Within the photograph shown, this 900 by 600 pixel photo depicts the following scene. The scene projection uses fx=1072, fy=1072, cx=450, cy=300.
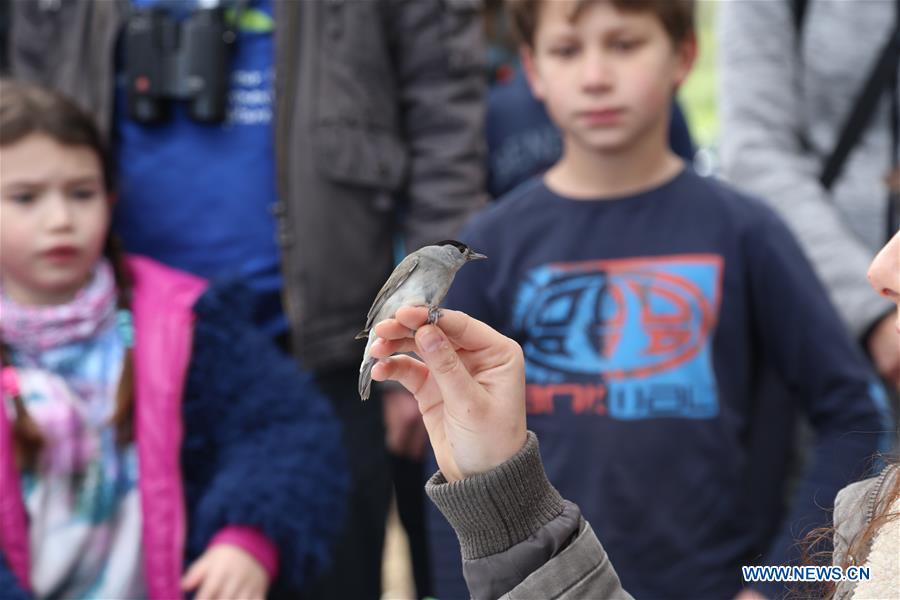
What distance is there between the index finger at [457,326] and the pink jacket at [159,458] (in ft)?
3.76

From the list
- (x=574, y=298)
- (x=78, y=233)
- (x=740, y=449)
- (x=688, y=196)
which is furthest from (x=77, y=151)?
(x=740, y=449)

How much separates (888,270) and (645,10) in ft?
4.10

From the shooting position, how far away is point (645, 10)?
234 cm

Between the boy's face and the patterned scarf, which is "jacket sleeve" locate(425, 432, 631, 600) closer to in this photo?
the boy's face

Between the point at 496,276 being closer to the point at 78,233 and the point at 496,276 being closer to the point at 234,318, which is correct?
the point at 234,318

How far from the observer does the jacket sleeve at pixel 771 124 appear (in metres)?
2.53

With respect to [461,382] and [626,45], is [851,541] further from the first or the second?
[626,45]

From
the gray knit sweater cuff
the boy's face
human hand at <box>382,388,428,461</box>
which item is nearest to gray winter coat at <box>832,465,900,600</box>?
the gray knit sweater cuff

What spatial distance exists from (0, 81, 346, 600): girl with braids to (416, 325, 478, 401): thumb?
1.11m

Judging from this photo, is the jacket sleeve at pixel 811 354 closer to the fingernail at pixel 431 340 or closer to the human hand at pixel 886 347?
the human hand at pixel 886 347

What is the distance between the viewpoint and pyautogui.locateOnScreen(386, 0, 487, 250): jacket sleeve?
9.14 ft

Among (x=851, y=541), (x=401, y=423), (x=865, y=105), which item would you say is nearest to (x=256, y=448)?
(x=401, y=423)

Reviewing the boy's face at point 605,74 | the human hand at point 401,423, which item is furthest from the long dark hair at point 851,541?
the human hand at point 401,423

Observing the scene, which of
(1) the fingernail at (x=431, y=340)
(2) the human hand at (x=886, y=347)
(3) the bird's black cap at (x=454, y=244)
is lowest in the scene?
(2) the human hand at (x=886, y=347)
